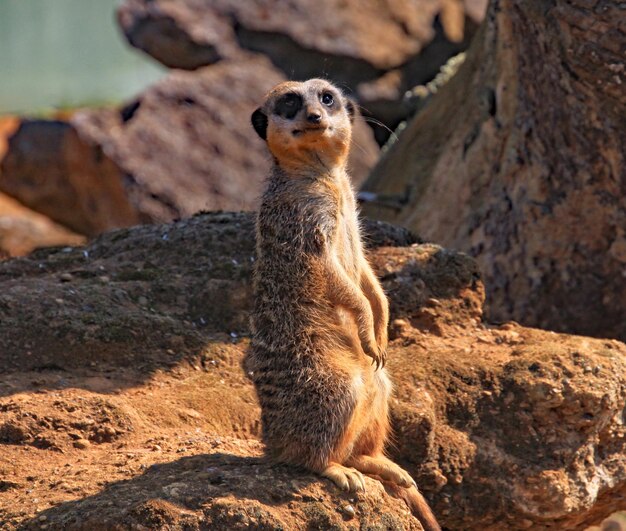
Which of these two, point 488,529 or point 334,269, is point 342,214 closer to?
point 334,269

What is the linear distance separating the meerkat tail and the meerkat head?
1286 mm

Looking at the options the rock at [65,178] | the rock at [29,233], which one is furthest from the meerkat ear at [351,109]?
the rock at [29,233]

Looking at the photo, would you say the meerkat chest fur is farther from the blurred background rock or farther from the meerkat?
the blurred background rock

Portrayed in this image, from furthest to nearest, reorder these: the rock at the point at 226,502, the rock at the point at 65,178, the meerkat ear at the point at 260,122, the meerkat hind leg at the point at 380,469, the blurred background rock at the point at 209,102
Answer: the rock at the point at 65,178
the blurred background rock at the point at 209,102
the meerkat ear at the point at 260,122
the meerkat hind leg at the point at 380,469
the rock at the point at 226,502

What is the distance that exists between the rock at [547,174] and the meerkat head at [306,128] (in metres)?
2.03

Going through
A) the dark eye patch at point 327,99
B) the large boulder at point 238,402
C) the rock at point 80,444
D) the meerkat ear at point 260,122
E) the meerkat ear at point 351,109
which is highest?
the dark eye patch at point 327,99

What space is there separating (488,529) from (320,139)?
1.90 m

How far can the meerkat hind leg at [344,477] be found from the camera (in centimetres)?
399

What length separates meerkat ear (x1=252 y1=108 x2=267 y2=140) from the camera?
457 centimetres

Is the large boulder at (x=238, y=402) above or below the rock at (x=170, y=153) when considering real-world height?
above

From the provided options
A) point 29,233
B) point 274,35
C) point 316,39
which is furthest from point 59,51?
point 316,39

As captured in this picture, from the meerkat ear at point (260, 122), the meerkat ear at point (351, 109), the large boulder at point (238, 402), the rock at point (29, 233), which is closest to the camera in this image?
the large boulder at point (238, 402)

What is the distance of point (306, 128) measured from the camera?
4324 mm

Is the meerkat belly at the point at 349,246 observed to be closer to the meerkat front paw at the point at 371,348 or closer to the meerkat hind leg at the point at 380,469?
the meerkat front paw at the point at 371,348
